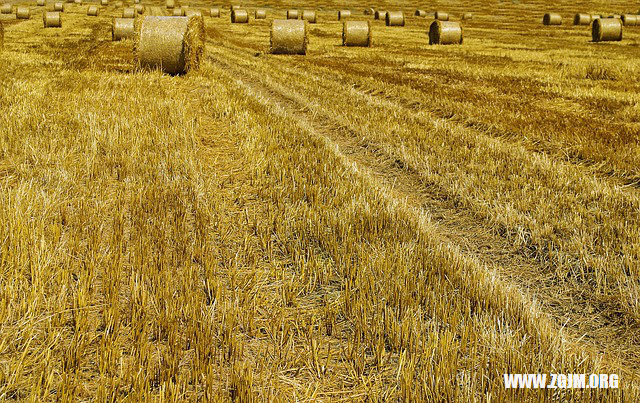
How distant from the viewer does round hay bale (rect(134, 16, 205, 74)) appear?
12375mm

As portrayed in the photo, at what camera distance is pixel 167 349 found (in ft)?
7.80

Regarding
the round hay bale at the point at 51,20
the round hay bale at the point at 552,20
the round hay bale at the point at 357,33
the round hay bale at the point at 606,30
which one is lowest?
the round hay bale at the point at 357,33

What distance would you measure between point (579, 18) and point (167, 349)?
2068 inches

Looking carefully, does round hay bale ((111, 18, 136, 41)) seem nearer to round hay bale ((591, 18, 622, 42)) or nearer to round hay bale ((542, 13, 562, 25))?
round hay bale ((591, 18, 622, 42))

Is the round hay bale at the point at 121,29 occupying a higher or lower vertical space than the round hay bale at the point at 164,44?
higher

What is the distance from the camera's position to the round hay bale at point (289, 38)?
19312mm

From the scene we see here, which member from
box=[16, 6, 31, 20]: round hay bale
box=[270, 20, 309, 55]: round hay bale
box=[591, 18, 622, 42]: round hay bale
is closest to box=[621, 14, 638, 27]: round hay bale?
box=[591, 18, 622, 42]: round hay bale

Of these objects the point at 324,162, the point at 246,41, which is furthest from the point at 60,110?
the point at 246,41

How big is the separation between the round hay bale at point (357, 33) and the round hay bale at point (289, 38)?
4.51 metres

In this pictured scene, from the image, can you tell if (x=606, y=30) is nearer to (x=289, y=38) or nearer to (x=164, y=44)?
(x=289, y=38)

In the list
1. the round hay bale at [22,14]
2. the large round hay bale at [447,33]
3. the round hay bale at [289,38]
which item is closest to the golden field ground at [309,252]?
the round hay bale at [289,38]

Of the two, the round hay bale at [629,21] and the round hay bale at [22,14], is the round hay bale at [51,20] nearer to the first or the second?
the round hay bale at [22,14]

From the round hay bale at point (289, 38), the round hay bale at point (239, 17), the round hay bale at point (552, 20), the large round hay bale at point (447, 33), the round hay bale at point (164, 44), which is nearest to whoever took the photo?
the round hay bale at point (164, 44)

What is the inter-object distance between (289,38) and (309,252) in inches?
677
